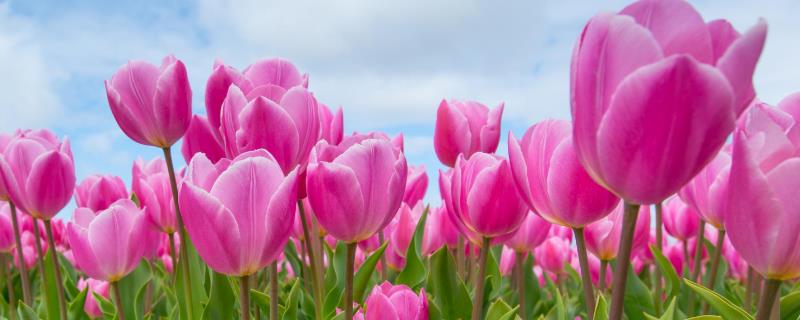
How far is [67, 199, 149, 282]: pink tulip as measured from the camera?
189 cm

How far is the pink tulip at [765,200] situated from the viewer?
819 mm

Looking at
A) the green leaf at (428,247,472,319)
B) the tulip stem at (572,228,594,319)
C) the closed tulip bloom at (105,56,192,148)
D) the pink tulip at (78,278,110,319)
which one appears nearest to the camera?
the tulip stem at (572,228,594,319)

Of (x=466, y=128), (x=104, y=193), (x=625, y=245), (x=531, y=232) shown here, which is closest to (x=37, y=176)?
(x=104, y=193)

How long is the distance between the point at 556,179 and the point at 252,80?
0.83 m

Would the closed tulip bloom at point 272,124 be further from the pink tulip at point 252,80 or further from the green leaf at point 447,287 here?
the green leaf at point 447,287

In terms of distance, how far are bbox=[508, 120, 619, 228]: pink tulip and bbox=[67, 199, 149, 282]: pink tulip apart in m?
1.20

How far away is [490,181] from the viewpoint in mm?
1418

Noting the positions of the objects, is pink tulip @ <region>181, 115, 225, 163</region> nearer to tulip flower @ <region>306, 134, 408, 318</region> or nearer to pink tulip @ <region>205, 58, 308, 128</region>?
pink tulip @ <region>205, 58, 308, 128</region>

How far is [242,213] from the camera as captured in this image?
1.16 meters

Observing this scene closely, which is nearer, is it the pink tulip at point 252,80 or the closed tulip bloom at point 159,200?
the pink tulip at point 252,80

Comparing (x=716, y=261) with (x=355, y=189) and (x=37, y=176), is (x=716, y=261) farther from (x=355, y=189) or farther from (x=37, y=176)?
(x=37, y=176)

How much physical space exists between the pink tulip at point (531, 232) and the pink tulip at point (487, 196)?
613 millimetres

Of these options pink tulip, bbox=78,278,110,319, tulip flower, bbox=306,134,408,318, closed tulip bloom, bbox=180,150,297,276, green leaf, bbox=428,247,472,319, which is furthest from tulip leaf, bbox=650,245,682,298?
pink tulip, bbox=78,278,110,319

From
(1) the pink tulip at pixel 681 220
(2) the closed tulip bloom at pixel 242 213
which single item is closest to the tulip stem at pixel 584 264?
(2) the closed tulip bloom at pixel 242 213
